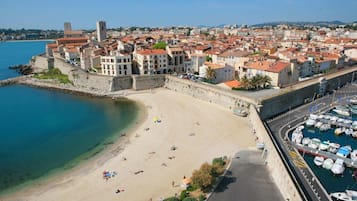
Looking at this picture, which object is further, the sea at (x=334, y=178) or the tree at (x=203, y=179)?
the sea at (x=334, y=178)

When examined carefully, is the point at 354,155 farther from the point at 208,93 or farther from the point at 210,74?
the point at 210,74

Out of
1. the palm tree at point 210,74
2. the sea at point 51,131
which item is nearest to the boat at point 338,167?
the sea at point 51,131

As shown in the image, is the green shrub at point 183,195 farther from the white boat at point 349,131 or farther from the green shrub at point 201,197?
the white boat at point 349,131

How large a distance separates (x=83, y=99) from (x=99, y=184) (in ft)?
108

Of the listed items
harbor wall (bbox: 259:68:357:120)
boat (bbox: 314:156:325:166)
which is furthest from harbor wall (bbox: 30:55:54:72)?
boat (bbox: 314:156:325:166)

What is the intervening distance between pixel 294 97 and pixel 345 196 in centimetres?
2441

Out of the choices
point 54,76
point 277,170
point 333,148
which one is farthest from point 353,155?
point 54,76

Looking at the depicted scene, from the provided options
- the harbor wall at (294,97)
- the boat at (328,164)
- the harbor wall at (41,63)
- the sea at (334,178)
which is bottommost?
Result: the sea at (334,178)

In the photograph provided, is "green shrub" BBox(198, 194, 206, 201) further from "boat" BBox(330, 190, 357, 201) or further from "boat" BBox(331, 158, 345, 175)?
"boat" BBox(331, 158, 345, 175)

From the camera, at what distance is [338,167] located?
24703 millimetres

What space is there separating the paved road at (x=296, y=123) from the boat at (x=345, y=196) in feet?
2.56

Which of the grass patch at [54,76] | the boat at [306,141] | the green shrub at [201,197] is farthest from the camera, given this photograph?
the grass patch at [54,76]

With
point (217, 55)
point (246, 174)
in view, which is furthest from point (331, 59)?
point (246, 174)

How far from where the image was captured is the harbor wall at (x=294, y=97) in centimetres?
3850
